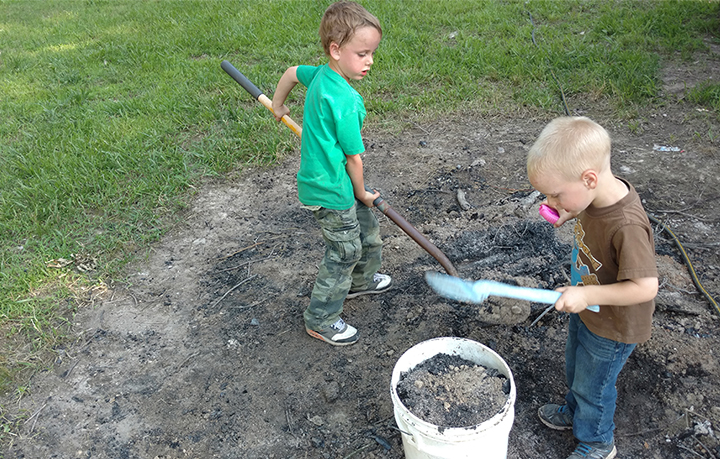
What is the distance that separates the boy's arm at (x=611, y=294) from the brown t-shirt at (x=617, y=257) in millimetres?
29

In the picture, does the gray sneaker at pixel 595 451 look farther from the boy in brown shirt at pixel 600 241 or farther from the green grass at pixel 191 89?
the green grass at pixel 191 89

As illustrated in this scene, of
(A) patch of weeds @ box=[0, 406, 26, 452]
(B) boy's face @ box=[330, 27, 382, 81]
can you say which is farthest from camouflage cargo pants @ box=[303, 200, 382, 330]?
(A) patch of weeds @ box=[0, 406, 26, 452]

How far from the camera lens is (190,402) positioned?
9.31ft

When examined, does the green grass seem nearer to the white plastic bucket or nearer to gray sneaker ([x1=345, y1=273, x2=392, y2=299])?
gray sneaker ([x1=345, y1=273, x2=392, y2=299])

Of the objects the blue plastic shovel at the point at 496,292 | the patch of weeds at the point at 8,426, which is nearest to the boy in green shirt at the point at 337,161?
the blue plastic shovel at the point at 496,292

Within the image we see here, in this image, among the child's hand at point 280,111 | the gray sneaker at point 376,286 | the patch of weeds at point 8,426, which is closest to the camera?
the patch of weeds at point 8,426

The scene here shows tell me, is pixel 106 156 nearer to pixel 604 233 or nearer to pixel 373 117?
pixel 373 117

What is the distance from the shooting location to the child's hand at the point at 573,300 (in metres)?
1.82

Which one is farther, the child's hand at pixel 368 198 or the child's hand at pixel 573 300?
the child's hand at pixel 368 198

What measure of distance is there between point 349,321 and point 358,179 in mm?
995

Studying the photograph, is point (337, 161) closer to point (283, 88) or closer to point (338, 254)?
point (338, 254)

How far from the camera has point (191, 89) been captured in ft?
19.6

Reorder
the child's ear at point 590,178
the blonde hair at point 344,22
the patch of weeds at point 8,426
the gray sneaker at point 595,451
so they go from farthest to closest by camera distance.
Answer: the patch of weeds at point 8,426, the blonde hair at point 344,22, the gray sneaker at point 595,451, the child's ear at point 590,178

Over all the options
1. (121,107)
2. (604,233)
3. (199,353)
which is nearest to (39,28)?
(121,107)
